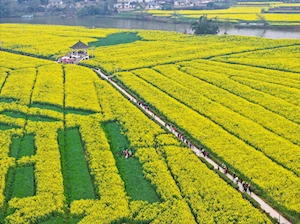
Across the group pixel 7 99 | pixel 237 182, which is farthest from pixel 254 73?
pixel 7 99

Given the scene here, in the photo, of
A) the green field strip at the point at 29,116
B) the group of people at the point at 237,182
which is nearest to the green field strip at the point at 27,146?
the green field strip at the point at 29,116

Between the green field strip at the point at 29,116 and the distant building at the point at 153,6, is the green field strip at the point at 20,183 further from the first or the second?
the distant building at the point at 153,6

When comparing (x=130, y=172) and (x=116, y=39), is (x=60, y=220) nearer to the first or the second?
(x=130, y=172)

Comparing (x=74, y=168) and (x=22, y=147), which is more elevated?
(x=22, y=147)

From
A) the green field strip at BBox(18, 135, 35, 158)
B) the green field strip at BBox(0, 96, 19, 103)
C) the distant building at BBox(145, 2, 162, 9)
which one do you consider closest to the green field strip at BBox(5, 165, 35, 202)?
the green field strip at BBox(18, 135, 35, 158)

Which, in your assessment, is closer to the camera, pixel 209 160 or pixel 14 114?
pixel 209 160

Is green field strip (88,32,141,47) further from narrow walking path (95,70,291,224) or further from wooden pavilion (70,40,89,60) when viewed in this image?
narrow walking path (95,70,291,224)
